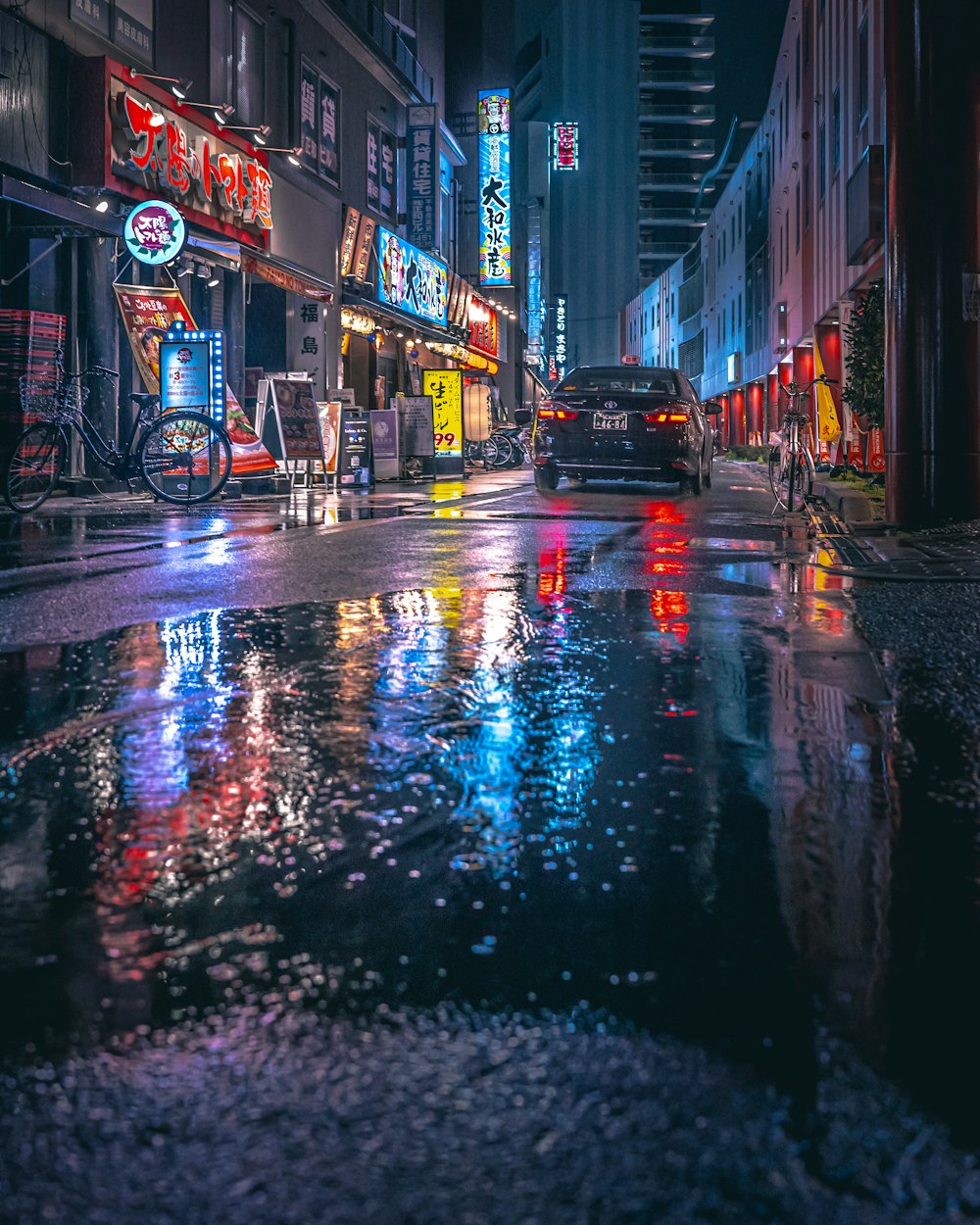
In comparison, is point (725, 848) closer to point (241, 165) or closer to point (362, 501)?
point (362, 501)

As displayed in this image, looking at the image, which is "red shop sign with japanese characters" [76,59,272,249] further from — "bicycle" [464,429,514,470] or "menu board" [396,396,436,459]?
"bicycle" [464,429,514,470]

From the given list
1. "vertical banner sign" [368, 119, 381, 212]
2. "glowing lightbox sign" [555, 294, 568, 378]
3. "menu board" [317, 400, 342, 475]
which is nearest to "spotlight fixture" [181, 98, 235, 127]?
"menu board" [317, 400, 342, 475]

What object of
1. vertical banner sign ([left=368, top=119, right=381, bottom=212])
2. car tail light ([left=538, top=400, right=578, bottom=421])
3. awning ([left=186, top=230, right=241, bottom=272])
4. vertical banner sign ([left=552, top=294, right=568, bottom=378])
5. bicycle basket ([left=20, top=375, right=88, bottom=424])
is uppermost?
vertical banner sign ([left=552, top=294, right=568, bottom=378])

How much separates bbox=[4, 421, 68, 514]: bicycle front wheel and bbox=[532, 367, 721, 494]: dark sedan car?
701cm

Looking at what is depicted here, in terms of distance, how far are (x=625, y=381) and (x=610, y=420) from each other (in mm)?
1621

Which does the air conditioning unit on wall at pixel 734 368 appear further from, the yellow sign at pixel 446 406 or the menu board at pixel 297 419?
the menu board at pixel 297 419

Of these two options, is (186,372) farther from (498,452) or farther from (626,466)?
(498,452)

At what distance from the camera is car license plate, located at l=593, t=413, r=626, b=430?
709 inches

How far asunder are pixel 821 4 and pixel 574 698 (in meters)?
32.8

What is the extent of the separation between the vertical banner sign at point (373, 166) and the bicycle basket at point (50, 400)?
1969 centimetres

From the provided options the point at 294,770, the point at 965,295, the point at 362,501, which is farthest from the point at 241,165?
the point at 294,770

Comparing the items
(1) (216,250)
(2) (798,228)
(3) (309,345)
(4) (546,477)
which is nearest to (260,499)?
(4) (546,477)

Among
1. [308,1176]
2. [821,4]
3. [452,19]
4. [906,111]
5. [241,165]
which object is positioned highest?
[452,19]

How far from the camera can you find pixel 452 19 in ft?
150
